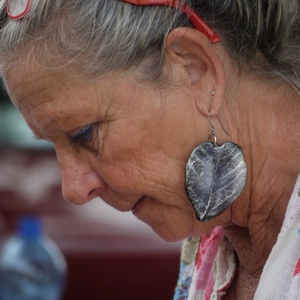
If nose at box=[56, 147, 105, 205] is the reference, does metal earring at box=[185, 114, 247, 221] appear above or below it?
above

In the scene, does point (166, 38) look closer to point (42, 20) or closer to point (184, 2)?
point (184, 2)

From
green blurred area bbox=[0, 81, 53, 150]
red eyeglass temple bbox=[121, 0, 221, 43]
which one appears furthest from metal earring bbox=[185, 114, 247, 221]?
green blurred area bbox=[0, 81, 53, 150]

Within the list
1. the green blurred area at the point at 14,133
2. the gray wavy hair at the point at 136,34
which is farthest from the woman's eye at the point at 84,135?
the green blurred area at the point at 14,133

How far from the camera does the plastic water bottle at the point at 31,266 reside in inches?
135

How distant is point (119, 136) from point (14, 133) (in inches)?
103

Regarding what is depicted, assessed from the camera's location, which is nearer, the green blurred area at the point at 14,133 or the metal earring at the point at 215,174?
the metal earring at the point at 215,174

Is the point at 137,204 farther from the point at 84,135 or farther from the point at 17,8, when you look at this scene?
the point at 17,8

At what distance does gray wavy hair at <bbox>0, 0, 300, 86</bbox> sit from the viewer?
66.3 inches

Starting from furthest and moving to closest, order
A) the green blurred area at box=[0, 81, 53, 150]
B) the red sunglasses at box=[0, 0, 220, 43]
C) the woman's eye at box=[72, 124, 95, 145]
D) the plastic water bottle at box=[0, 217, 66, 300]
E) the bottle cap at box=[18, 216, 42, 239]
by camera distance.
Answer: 1. the green blurred area at box=[0, 81, 53, 150]
2. the plastic water bottle at box=[0, 217, 66, 300]
3. the bottle cap at box=[18, 216, 42, 239]
4. the woman's eye at box=[72, 124, 95, 145]
5. the red sunglasses at box=[0, 0, 220, 43]

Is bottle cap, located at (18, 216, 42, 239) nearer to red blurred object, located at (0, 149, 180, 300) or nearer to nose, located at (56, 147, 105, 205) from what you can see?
red blurred object, located at (0, 149, 180, 300)

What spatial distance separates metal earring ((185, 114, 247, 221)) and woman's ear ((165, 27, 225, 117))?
0.16 ft

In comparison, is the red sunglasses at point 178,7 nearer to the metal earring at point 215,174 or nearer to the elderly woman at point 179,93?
the elderly woman at point 179,93

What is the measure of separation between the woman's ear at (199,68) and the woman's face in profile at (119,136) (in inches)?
1.1

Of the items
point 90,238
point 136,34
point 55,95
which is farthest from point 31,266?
point 136,34
